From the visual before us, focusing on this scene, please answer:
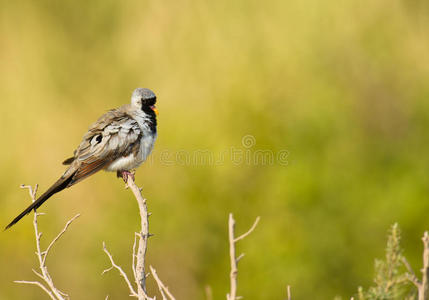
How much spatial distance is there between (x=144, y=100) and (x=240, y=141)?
4.05 m

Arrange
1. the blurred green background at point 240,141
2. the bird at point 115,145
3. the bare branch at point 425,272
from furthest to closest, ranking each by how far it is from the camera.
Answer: the blurred green background at point 240,141 → the bird at point 115,145 → the bare branch at point 425,272

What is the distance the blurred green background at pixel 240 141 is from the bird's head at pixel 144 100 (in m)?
3.79

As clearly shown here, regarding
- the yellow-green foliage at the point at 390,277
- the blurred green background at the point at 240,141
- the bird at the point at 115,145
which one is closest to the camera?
the yellow-green foliage at the point at 390,277

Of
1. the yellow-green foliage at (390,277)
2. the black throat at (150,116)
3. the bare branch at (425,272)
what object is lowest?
the bare branch at (425,272)

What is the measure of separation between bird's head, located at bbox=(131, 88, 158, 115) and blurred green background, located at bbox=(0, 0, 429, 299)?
3.79 metres

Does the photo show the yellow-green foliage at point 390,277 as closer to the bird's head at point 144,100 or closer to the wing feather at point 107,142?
→ the wing feather at point 107,142

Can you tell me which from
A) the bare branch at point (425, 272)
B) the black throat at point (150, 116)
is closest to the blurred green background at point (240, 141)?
the black throat at point (150, 116)

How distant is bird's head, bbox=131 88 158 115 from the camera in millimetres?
6148

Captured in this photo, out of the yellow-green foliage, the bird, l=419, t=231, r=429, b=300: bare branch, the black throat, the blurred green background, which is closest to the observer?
l=419, t=231, r=429, b=300: bare branch

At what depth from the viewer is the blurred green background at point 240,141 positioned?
31.1 feet

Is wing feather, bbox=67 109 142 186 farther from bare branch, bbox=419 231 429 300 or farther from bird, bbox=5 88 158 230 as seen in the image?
bare branch, bbox=419 231 429 300

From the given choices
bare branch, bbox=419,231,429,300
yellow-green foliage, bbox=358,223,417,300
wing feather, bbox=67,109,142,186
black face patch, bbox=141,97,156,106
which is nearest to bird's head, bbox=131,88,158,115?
black face patch, bbox=141,97,156,106

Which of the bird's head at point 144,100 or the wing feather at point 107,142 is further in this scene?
the bird's head at point 144,100

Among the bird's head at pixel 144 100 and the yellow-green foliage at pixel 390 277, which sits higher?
the bird's head at pixel 144 100
